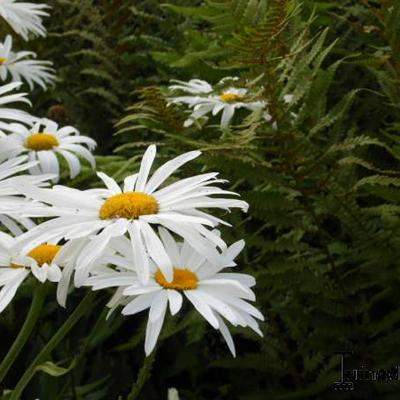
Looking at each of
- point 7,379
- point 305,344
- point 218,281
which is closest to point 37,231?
point 218,281

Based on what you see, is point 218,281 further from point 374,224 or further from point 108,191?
point 374,224

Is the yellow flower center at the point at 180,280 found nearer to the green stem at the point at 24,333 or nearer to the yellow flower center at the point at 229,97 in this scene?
the green stem at the point at 24,333

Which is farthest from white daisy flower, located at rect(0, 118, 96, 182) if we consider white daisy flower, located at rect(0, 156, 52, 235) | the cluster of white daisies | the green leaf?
the green leaf

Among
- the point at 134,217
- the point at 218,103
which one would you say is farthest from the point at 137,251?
the point at 218,103

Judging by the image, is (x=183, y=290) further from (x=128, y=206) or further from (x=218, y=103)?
(x=218, y=103)

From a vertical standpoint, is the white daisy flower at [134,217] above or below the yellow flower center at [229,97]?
below

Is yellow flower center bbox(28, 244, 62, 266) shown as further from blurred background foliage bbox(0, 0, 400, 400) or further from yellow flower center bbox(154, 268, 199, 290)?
blurred background foliage bbox(0, 0, 400, 400)

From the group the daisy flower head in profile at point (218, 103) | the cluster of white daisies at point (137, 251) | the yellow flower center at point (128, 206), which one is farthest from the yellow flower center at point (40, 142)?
the yellow flower center at point (128, 206)
